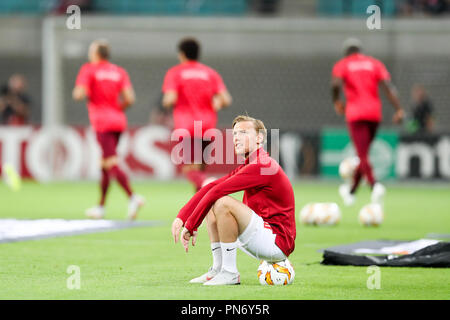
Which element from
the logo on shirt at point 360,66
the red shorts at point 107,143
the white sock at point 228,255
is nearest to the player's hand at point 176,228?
the white sock at point 228,255

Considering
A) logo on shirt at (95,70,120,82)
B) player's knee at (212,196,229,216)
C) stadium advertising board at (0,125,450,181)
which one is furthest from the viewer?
stadium advertising board at (0,125,450,181)

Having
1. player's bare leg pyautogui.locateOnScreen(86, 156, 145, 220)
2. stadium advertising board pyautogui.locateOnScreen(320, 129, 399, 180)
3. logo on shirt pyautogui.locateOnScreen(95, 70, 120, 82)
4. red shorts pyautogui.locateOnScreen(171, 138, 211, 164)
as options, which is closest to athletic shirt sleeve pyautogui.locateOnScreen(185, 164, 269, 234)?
red shorts pyautogui.locateOnScreen(171, 138, 211, 164)

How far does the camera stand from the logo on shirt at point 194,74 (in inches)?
485

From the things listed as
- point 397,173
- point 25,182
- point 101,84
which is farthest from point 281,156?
point 101,84

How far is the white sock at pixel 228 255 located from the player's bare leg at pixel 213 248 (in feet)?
0.38

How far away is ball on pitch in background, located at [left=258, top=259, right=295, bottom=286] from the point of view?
21.8 feet

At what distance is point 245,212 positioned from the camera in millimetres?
6441

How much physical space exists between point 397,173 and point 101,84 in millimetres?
10031

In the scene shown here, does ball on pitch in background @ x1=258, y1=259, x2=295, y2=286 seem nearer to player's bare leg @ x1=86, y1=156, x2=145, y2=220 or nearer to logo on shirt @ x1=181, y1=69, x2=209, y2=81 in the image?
player's bare leg @ x1=86, y1=156, x2=145, y2=220

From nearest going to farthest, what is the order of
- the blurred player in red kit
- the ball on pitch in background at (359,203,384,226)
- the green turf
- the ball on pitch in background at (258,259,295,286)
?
1. the green turf
2. the ball on pitch in background at (258,259,295,286)
3. the ball on pitch in background at (359,203,384,226)
4. the blurred player in red kit

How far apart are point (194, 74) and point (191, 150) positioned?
1021mm

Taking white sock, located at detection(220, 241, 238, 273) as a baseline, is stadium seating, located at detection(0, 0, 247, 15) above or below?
above

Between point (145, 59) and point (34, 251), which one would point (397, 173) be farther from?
point (34, 251)

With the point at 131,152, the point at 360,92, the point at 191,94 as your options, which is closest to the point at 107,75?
the point at 191,94
